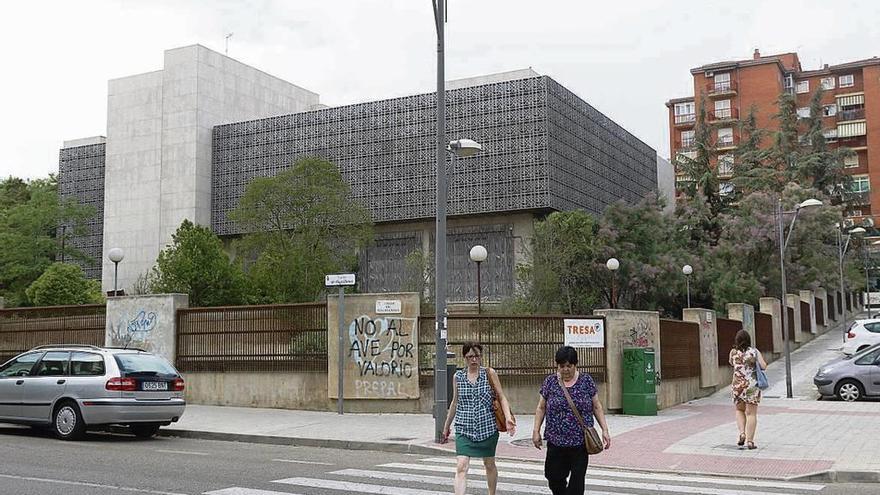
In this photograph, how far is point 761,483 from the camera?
10.6 meters

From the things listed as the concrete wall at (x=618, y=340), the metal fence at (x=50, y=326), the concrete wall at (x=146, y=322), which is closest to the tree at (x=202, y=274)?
the metal fence at (x=50, y=326)

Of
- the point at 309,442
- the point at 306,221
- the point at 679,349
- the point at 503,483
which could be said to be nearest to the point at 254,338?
the point at 309,442

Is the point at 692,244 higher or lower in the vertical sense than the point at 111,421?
higher

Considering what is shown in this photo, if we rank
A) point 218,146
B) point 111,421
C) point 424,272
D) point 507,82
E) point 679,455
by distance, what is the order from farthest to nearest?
point 218,146 → point 507,82 → point 424,272 → point 111,421 → point 679,455

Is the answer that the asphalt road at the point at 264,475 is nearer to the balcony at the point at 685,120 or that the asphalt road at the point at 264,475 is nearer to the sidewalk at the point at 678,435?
the sidewalk at the point at 678,435

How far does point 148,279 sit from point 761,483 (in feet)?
159

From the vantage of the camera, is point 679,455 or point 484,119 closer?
point 679,455

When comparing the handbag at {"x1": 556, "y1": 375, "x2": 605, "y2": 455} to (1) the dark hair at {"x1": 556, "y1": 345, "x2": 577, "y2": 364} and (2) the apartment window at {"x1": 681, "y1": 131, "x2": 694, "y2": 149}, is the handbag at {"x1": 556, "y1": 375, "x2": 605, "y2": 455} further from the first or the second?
(2) the apartment window at {"x1": 681, "y1": 131, "x2": 694, "y2": 149}

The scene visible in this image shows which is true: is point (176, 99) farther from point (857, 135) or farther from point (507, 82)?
point (857, 135)

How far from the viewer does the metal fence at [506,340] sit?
18141 millimetres

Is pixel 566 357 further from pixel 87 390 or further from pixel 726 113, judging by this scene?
pixel 726 113

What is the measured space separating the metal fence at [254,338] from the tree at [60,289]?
73.6 ft

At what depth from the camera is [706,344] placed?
960 inches

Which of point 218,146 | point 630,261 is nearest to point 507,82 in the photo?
point 630,261
